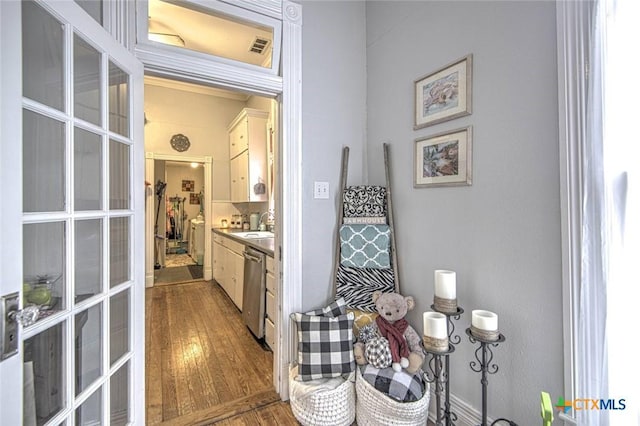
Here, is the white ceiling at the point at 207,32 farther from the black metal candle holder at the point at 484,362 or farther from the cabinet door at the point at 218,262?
the cabinet door at the point at 218,262

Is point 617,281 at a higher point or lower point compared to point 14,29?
lower

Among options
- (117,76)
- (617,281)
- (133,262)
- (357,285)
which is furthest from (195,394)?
(617,281)

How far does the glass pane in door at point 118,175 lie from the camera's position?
125 cm

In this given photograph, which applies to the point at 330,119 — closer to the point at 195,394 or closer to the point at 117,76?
the point at 117,76

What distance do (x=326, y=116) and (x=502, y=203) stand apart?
123 cm

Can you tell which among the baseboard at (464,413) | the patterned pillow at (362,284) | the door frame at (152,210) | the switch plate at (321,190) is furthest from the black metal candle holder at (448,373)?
the door frame at (152,210)

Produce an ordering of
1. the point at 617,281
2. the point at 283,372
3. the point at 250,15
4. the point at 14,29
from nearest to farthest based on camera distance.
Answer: the point at 14,29, the point at 617,281, the point at 250,15, the point at 283,372

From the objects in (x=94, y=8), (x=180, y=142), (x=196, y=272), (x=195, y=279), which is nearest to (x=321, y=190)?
(x=94, y=8)

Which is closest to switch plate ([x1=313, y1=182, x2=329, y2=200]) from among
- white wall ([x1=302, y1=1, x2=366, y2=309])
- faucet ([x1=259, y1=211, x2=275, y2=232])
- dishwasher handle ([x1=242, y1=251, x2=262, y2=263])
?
white wall ([x1=302, y1=1, x2=366, y2=309])

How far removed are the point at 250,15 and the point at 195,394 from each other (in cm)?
246

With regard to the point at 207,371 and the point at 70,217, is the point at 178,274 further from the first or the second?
the point at 70,217

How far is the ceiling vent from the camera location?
5.90 feet

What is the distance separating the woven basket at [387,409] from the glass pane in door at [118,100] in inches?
70.0

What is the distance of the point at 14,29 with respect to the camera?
738 mm
